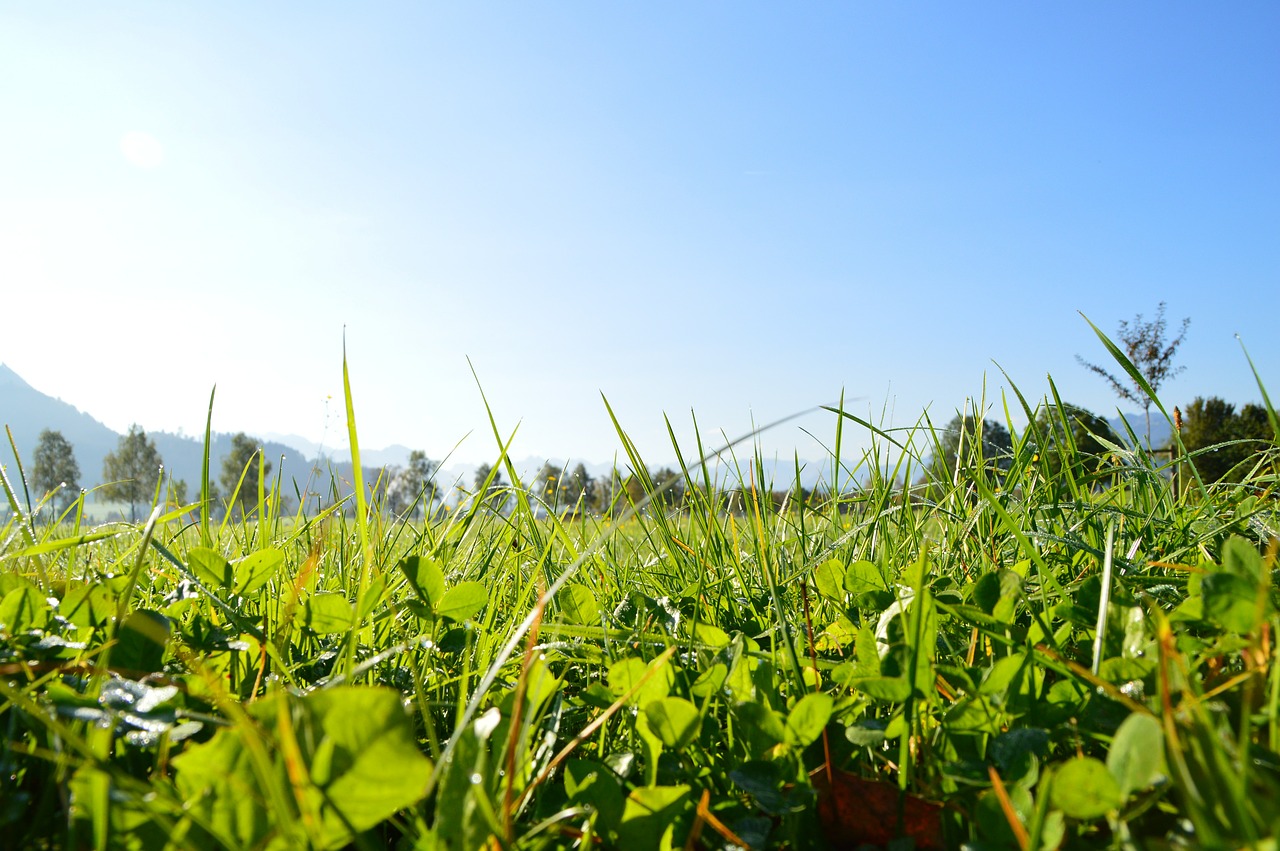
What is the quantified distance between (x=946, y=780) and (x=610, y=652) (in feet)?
1.82

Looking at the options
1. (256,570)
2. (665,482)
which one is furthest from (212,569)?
(665,482)

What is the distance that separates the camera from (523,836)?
71 centimetres

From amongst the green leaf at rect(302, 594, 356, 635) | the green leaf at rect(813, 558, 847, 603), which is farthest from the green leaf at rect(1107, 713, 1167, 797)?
the green leaf at rect(302, 594, 356, 635)

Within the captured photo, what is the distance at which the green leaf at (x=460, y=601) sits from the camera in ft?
4.02

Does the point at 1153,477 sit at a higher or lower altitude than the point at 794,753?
higher

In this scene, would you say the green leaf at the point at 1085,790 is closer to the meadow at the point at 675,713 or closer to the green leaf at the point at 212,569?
the meadow at the point at 675,713

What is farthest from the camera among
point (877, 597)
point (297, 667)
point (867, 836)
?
point (877, 597)

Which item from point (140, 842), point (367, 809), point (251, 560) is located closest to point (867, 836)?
point (367, 809)

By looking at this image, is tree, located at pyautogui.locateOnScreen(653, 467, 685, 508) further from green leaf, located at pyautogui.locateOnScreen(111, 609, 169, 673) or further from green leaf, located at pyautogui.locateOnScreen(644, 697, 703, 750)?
green leaf, located at pyautogui.locateOnScreen(111, 609, 169, 673)

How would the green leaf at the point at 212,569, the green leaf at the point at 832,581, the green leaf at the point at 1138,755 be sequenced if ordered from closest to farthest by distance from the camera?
the green leaf at the point at 1138,755 < the green leaf at the point at 212,569 < the green leaf at the point at 832,581

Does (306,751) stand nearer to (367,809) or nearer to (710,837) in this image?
(367,809)

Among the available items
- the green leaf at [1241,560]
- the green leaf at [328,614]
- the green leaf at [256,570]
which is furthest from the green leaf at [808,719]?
the green leaf at [256,570]

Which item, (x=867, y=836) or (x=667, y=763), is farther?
(x=667, y=763)

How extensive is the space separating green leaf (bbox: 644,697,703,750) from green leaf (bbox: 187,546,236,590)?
0.84 meters
